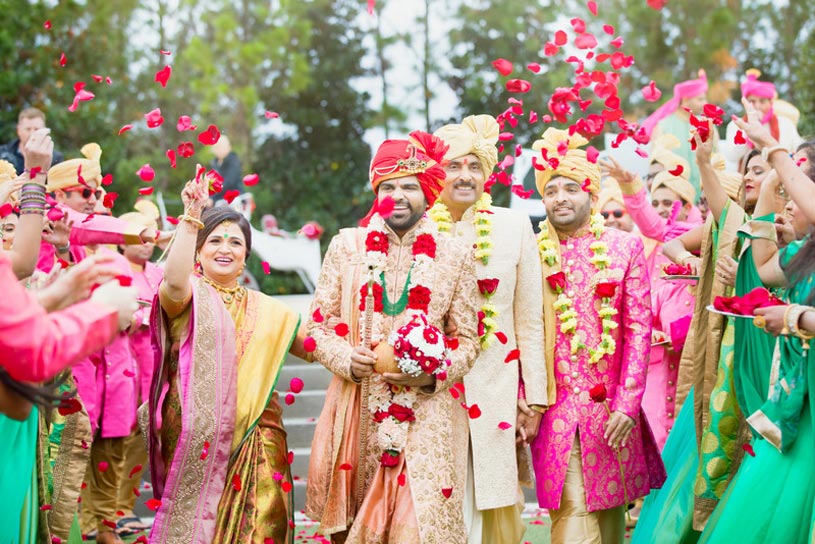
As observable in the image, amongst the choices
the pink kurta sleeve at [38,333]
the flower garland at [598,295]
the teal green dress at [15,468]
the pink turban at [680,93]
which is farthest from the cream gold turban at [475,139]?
the pink turban at [680,93]

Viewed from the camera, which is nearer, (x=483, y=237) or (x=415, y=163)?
(x=415, y=163)

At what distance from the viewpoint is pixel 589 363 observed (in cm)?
586

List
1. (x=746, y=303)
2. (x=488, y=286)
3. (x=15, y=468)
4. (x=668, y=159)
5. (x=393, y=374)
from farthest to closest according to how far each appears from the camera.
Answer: (x=668, y=159) < (x=488, y=286) < (x=393, y=374) < (x=746, y=303) < (x=15, y=468)

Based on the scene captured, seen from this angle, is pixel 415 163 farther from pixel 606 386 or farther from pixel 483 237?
pixel 606 386

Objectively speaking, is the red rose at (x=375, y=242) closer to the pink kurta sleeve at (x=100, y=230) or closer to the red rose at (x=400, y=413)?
the red rose at (x=400, y=413)

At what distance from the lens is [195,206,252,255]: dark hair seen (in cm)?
551

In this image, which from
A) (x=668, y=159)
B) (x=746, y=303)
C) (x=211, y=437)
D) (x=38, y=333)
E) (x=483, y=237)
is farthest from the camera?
(x=668, y=159)

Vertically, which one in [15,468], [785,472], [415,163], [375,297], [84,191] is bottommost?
[785,472]

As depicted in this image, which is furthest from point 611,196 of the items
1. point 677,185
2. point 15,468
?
point 15,468

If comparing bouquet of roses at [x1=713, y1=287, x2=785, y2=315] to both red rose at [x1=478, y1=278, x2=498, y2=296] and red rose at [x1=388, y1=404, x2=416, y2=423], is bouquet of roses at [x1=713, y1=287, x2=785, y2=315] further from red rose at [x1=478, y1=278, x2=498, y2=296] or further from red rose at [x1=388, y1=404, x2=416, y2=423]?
red rose at [x1=388, y1=404, x2=416, y2=423]

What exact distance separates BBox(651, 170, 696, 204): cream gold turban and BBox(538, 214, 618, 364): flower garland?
2.07 metres

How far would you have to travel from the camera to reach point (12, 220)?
5.75 metres

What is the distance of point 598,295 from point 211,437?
227 centimetres

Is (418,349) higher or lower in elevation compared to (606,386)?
higher
